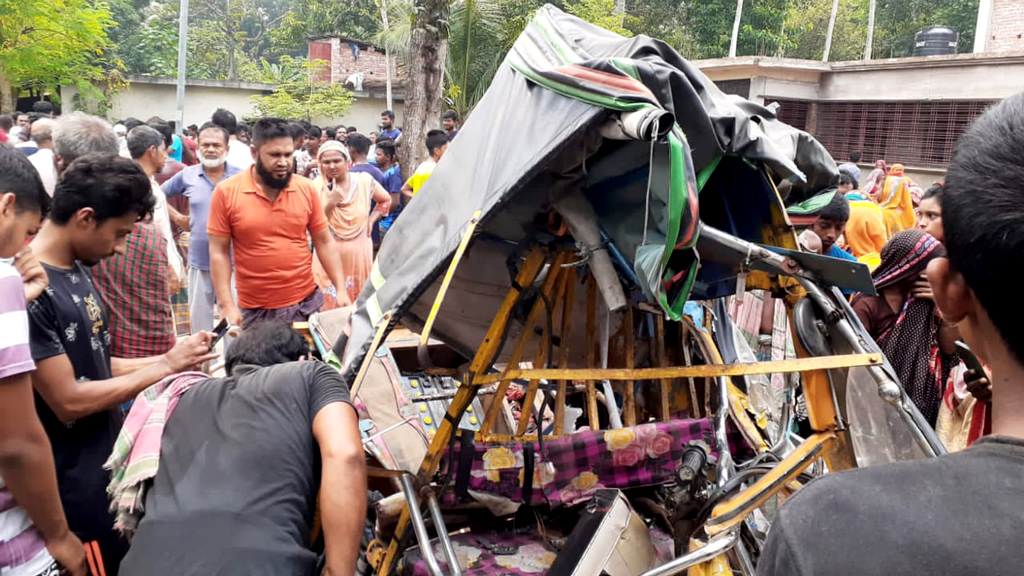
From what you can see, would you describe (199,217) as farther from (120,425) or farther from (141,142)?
(120,425)

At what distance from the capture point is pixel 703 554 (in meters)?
2.13

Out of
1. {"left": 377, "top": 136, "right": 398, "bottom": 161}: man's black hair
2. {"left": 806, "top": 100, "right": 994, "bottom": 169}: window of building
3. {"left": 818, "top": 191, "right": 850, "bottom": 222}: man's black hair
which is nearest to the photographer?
{"left": 818, "top": 191, "right": 850, "bottom": 222}: man's black hair

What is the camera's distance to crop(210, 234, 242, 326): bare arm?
16.1 ft

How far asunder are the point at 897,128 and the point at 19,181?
17620mm

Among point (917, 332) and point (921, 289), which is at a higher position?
point (921, 289)

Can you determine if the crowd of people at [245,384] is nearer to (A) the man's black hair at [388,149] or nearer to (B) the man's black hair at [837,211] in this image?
(B) the man's black hair at [837,211]

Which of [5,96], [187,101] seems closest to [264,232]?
[5,96]

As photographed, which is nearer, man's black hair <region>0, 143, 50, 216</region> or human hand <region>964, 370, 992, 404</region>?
man's black hair <region>0, 143, 50, 216</region>

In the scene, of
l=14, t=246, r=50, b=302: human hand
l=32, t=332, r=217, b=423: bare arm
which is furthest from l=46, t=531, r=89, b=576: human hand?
l=14, t=246, r=50, b=302: human hand

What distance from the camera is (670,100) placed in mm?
2068

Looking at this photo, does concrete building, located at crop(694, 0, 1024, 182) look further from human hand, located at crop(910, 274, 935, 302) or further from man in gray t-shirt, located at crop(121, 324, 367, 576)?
man in gray t-shirt, located at crop(121, 324, 367, 576)

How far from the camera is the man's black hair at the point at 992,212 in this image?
0.94 metres

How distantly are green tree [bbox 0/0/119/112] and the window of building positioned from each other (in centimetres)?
1703

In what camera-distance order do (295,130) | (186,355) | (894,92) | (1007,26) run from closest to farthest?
(186,355) → (295,130) → (894,92) → (1007,26)
